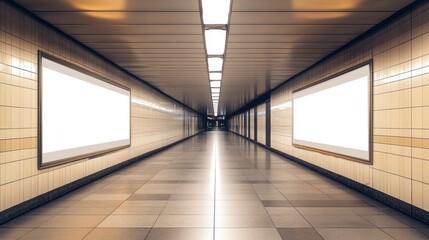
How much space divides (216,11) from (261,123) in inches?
513

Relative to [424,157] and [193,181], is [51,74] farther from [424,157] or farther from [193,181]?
[424,157]

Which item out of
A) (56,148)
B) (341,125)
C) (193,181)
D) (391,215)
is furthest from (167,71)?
(391,215)

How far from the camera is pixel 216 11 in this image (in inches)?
169

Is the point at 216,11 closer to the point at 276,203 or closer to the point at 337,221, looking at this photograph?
the point at 276,203

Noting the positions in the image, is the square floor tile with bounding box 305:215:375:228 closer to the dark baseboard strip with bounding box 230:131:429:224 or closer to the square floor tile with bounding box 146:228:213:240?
the dark baseboard strip with bounding box 230:131:429:224

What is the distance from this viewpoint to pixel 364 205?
4.66m

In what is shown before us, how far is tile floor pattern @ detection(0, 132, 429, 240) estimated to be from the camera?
3.45m

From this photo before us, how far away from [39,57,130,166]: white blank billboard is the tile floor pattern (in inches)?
33.0

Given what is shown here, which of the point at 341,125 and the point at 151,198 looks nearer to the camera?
the point at 151,198

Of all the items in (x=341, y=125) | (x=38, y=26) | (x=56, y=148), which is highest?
(x=38, y=26)

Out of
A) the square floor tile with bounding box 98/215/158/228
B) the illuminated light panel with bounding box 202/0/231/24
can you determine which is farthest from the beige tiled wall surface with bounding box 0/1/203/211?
the illuminated light panel with bounding box 202/0/231/24

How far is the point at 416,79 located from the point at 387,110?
79 cm

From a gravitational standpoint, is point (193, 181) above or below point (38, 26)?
below

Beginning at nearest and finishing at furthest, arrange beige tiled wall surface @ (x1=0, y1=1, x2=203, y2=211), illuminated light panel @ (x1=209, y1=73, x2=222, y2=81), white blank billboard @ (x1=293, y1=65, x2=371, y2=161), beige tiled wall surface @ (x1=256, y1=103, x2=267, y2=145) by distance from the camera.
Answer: beige tiled wall surface @ (x1=0, y1=1, x2=203, y2=211) → white blank billboard @ (x1=293, y1=65, x2=371, y2=161) → illuminated light panel @ (x1=209, y1=73, x2=222, y2=81) → beige tiled wall surface @ (x1=256, y1=103, x2=267, y2=145)
